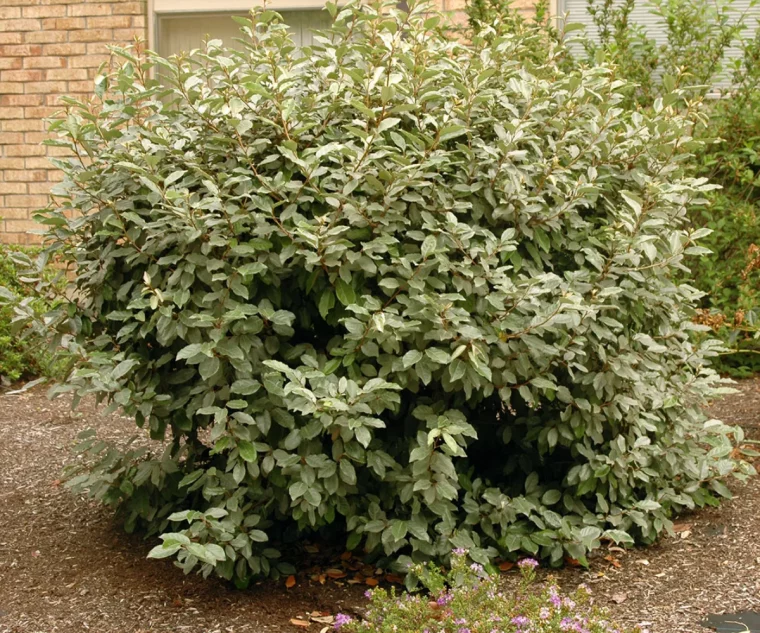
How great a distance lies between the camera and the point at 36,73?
7.97 metres

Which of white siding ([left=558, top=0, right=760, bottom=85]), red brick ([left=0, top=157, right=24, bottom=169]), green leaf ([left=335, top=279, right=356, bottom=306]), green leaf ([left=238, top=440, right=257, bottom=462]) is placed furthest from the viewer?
red brick ([left=0, top=157, right=24, bottom=169])

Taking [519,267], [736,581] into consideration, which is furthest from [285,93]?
[736,581]

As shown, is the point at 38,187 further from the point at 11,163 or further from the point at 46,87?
the point at 46,87

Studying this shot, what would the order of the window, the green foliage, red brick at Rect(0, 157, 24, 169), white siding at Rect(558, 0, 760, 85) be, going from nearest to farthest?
the green foliage < white siding at Rect(558, 0, 760, 85) < the window < red brick at Rect(0, 157, 24, 169)

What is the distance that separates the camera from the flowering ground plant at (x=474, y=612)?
2619 millimetres

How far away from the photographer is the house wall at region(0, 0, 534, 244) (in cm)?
781

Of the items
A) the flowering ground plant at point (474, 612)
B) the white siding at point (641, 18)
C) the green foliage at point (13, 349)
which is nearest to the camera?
the flowering ground plant at point (474, 612)

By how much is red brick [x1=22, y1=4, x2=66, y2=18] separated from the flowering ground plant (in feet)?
21.4

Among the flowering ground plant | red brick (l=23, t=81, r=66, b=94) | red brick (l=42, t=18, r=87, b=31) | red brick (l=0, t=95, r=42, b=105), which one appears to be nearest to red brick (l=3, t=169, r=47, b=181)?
red brick (l=0, t=95, r=42, b=105)

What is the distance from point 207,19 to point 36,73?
1529 millimetres

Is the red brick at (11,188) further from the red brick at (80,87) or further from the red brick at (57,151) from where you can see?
the red brick at (80,87)

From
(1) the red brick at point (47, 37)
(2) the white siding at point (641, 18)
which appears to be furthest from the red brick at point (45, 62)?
(2) the white siding at point (641, 18)

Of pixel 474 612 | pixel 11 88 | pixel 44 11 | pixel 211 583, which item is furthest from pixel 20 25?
pixel 474 612

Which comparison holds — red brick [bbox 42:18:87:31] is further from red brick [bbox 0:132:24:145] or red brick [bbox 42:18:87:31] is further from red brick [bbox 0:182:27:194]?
red brick [bbox 0:182:27:194]
